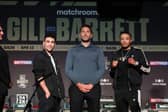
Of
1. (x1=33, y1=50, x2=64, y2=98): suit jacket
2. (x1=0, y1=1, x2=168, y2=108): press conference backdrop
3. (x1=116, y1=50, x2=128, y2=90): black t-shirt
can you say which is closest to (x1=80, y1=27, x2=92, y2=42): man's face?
(x1=33, y1=50, x2=64, y2=98): suit jacket

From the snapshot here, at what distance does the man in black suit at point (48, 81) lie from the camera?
6098 mm

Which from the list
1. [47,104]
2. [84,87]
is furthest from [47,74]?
[84,87]

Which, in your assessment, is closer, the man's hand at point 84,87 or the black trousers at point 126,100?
the man's hand at point 84,87

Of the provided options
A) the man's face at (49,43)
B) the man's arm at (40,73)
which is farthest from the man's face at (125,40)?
the man's arm at (40,73)

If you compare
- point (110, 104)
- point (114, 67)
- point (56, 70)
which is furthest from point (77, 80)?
point (110, 104)

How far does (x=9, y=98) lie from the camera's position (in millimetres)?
8562

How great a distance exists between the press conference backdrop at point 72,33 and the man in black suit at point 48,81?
2.40 m

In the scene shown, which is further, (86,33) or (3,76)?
(86,33)

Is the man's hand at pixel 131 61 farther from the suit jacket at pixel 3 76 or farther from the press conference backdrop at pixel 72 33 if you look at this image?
the press conference backdrop at pixel 72 33

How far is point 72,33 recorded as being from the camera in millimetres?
8719

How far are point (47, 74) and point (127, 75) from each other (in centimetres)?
127

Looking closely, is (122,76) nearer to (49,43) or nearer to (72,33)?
(49,43)

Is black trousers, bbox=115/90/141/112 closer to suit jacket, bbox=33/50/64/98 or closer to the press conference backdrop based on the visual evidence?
suit jacket, bbox=33/50/64/98

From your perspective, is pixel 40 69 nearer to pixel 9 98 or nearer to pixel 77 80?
pixel 77 80
